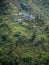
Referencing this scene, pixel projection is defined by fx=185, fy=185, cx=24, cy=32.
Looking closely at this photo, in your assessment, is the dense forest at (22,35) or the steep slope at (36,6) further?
the steep slope at (36,6)

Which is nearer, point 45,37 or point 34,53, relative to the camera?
point 34,53

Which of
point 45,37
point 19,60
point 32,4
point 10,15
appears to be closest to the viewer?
point 19,60

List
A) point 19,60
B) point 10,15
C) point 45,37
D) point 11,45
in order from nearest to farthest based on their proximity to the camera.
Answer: point 19,60 < point 11,45 < point 45,37 < point 10,15

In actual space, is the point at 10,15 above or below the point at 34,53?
above

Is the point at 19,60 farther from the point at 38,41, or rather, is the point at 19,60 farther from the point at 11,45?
the point at 38,41

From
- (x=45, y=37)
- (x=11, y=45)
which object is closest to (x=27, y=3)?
(x=45, y=37)

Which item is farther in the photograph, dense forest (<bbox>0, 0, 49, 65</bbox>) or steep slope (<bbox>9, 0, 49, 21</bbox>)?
steep slope (<bbox>9, 0, 49, 21</bbox>)

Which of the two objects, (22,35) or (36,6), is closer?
(22,35)

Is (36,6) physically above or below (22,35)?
above
